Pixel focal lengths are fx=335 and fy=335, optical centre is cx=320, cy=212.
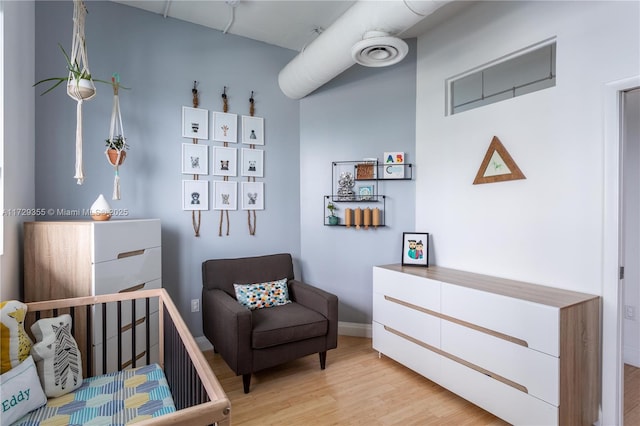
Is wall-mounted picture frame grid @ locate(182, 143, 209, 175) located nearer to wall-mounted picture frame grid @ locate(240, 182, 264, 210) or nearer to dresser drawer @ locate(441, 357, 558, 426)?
wall-mounted picture frame grid @ locate(240, 182, 264, 210)

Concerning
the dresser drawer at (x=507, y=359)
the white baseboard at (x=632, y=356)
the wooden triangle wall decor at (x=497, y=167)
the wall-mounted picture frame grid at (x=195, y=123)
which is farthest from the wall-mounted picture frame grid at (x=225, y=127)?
the white baseboard at (x=632, y=356)

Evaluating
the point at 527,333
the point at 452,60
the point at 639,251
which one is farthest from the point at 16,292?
the point at 639,251

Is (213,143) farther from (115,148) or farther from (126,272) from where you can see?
(126,272)

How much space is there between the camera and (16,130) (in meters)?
1.91

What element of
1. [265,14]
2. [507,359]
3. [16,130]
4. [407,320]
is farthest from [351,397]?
[265,14]

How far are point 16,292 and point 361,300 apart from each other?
2.57 metres

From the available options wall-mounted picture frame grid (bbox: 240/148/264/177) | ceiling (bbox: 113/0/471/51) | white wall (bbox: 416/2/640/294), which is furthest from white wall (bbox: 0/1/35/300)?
white wall (bbox: 416/2/640/294)

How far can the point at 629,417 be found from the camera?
196 centimetres

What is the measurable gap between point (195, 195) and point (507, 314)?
2.49 meters

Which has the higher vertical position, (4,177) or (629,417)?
(4,177)

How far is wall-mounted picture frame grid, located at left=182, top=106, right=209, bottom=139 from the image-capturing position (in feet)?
9.45

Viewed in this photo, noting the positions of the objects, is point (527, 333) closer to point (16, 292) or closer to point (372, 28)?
point (372, 28)

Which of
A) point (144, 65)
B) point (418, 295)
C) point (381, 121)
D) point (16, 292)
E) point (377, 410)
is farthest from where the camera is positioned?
point (381, 121)

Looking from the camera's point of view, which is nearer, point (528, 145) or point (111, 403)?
point (111, 403)
